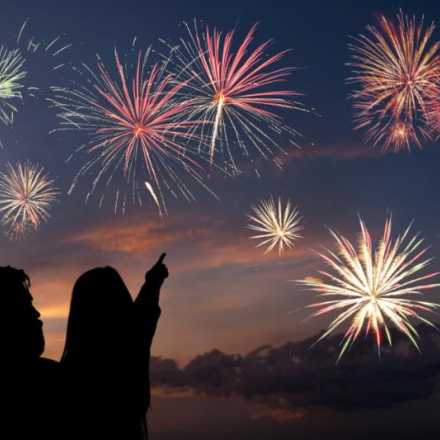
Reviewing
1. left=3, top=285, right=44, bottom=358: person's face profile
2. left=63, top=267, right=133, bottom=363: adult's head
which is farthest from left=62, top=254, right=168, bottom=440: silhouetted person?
left=3, top=285, right=44, bottom=358: person's face profile

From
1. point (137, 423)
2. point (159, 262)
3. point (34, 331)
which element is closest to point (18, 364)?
point (34, 331)

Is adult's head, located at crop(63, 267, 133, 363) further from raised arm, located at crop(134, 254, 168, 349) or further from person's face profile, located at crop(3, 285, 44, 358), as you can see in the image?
person's face profile, located at crop(3, 285, 44, 358)

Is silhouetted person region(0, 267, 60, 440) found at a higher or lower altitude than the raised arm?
lower

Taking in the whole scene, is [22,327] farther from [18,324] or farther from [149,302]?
[149,302]

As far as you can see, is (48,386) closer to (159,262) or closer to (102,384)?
(102,384)

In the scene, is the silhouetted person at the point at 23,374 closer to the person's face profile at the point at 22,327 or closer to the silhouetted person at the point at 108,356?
the person's face profile at the point at 22,327

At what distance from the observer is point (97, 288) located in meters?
7.96

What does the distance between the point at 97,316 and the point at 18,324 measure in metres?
0.92

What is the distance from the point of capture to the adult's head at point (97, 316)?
7641mm

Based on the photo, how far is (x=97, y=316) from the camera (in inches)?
305

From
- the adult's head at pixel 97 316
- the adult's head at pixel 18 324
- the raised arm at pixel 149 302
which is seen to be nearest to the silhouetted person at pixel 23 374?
the adult's head at pixel 18 324

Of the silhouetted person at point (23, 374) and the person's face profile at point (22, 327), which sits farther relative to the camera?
the person's face profile at point (22, 327)

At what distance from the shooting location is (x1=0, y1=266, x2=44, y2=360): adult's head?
24.1 ft

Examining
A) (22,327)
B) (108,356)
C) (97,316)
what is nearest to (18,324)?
(22,327)
